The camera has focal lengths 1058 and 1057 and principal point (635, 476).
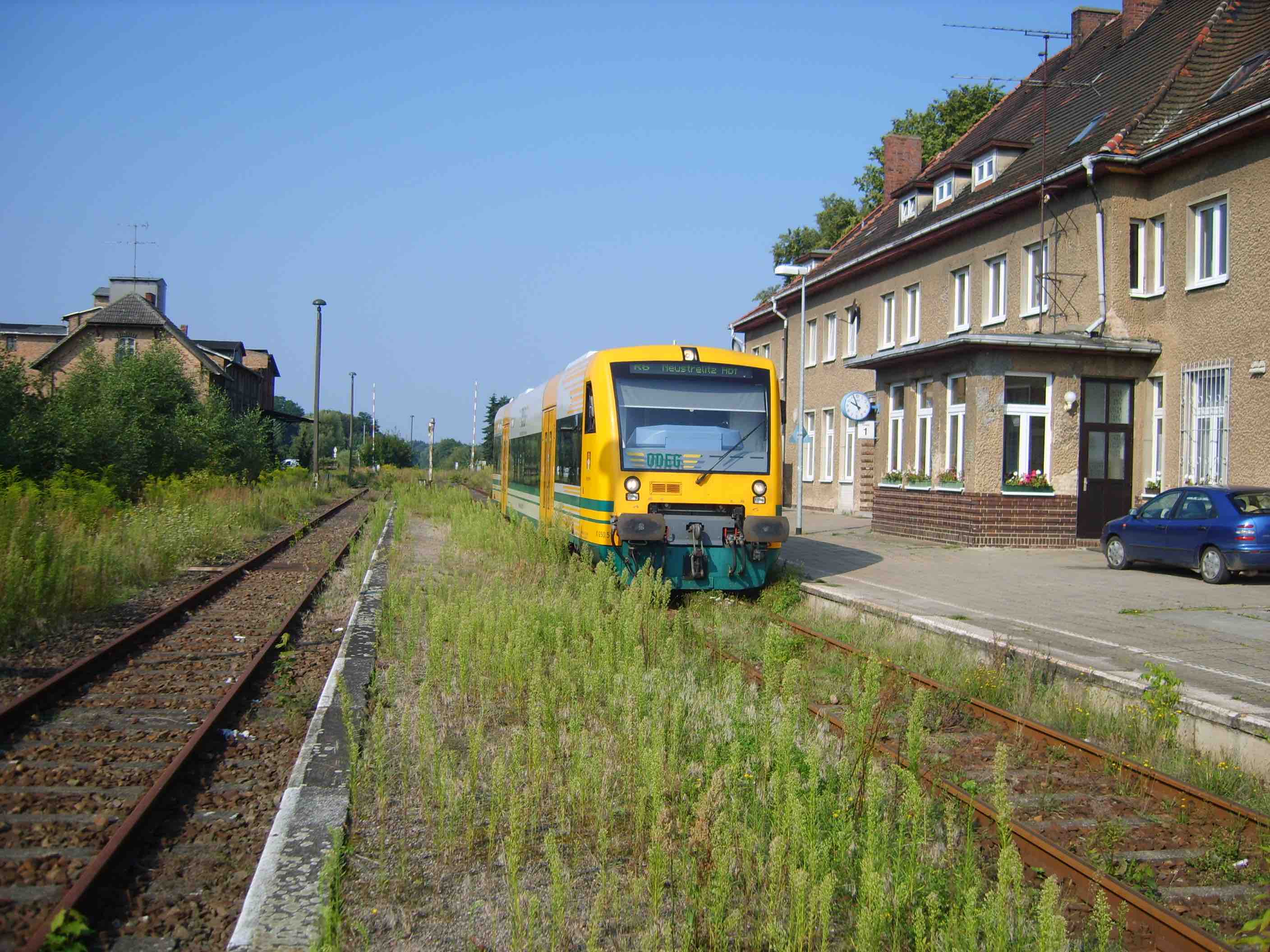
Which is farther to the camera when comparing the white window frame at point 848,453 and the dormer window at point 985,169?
the white window frame at point 848,453

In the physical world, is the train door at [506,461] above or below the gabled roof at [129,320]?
below

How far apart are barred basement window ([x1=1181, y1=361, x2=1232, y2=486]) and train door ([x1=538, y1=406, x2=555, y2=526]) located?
11.6m

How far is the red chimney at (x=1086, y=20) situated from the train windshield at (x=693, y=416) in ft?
77.1

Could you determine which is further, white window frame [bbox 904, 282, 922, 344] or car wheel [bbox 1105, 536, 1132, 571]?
white window frame [bbox 904, 282, 922, 344]

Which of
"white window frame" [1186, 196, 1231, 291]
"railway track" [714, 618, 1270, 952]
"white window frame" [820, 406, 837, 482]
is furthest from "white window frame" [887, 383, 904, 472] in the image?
"railway track" [714, 618, 1270, 952]

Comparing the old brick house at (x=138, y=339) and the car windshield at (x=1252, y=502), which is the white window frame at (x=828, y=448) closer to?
the car windshield at (x=1252, y=502)

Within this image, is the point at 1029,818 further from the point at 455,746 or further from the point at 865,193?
the point at 865,193

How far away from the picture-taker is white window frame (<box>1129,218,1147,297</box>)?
21.1 metres

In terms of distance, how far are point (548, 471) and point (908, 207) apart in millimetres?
19618

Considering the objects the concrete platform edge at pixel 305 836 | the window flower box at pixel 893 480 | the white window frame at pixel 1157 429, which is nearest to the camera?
the concrete platform edge at pixel 305 836

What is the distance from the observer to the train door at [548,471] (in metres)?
16.1

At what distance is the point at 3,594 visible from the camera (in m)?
9.57

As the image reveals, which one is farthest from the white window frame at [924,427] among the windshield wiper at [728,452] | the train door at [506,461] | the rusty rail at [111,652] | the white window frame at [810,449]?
the rusty rail at [111,652]

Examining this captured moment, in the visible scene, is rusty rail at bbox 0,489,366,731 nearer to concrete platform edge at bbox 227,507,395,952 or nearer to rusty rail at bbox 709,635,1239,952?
concrete platform edge at bbox 227,507,395,952
